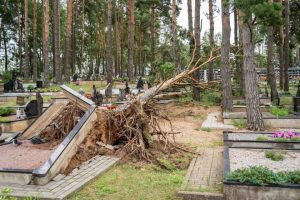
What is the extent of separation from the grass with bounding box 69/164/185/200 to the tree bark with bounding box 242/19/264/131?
490 centimetres

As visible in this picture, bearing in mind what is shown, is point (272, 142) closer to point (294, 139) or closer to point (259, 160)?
point (294, 139)

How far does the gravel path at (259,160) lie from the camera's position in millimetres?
6729

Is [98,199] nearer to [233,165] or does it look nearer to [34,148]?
[233,165]

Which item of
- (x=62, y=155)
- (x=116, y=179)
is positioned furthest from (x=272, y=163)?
→ (x=62, y=155)

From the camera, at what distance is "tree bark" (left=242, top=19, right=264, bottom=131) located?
36.6ft

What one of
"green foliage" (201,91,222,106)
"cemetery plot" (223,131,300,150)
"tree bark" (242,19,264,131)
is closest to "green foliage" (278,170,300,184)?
"cemetery plot" (223,131,300,150)

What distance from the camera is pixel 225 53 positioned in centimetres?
1524

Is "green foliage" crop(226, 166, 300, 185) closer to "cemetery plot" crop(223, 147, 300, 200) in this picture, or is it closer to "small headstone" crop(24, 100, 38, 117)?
"cemetery plot" crop(223, 147, 300, 200)

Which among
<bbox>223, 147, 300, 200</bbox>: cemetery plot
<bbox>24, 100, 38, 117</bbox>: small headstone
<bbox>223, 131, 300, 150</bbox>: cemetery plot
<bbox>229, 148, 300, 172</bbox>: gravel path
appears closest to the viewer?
<bbox>223, 147, 300, 200</bbox>: cemetery plot

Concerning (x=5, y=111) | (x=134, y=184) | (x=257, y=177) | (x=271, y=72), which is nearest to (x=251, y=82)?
(x=134, y=184)

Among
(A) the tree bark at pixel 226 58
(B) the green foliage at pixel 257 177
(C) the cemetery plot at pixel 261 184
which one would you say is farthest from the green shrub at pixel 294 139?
(A) the tree bark at pixel 226 58

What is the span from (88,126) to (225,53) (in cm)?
870

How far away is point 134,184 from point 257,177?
2.30 metres

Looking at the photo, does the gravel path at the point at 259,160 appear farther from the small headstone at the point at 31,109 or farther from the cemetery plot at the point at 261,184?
the small headstone at the point at 31,109
